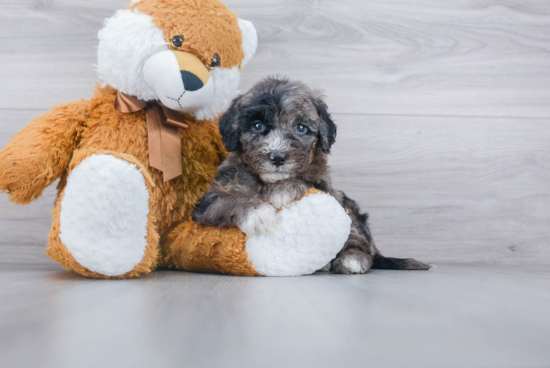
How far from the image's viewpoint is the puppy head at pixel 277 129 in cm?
125

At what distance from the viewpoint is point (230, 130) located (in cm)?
132

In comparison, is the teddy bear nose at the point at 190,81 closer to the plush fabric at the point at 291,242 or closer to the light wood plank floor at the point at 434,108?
the plush fabric at the point at 291,242

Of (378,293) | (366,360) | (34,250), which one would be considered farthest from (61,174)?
(366,360)

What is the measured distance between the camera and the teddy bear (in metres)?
1.16

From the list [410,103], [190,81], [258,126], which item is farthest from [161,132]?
[410,103]

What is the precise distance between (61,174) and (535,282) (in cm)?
147

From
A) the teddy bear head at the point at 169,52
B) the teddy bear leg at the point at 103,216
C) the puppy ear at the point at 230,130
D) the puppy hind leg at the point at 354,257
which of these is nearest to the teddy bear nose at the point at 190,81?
the teddy bear head at the point at 169,52

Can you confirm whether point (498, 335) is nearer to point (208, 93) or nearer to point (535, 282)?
point (535, 282)

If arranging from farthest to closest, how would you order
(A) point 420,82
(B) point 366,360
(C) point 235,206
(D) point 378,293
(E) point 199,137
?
1. (A) point 420,82
2. (E) point 199,137
3. (C) point 235,206
4. (D) point 378,293
5. (B) point 366,360

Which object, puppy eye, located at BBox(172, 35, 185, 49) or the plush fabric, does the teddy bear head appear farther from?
the plush fabric

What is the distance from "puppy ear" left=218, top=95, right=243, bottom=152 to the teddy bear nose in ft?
0.40

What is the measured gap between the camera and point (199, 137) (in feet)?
4.81

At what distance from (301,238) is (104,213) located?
1.69 ft

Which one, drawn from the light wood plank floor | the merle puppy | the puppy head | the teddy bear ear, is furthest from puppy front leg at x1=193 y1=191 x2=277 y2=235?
the light wood plank floor
